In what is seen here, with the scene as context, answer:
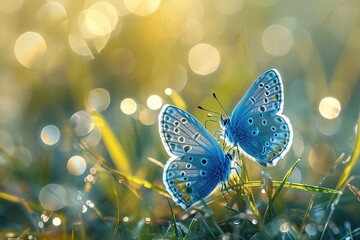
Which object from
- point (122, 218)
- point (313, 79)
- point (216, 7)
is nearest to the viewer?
point (122, 218)

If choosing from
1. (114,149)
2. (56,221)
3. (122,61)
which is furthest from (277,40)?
(56,221)

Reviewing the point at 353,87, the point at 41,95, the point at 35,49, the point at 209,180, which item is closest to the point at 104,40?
the point at 35,49

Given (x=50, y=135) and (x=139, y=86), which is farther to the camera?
(x=139, y=86)

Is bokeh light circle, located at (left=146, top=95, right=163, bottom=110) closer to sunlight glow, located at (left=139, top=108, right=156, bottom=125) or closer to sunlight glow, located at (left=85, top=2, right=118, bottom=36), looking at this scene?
sunlight glow, located at (left=139, top=108, right=156, bottom=125)

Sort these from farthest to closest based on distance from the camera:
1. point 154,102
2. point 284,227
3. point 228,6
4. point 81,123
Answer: point 228,6 < point 81,123 < point 154,102 < point 284,227

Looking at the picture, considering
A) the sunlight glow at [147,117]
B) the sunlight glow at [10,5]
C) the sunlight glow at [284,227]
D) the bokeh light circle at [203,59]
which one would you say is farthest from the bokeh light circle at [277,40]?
the sunlight glow at [284,227]

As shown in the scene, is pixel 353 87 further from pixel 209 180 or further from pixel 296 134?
pixel 209 180

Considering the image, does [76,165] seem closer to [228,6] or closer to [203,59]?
[203,59]
